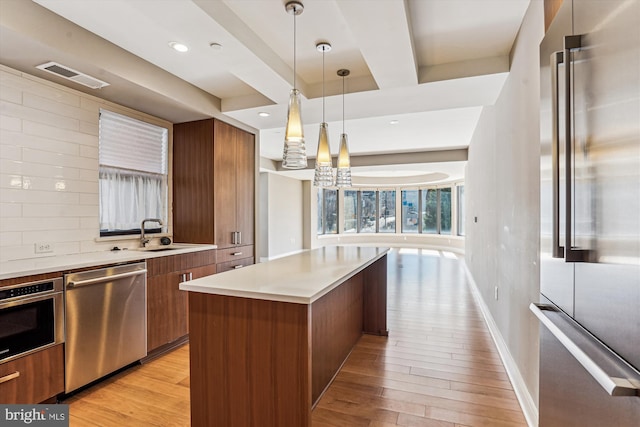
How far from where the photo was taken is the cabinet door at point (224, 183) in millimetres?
3844

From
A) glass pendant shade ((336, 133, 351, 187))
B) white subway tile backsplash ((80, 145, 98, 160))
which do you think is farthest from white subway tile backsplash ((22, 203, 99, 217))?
glass pendant shade ((336, 133, 351, 187))

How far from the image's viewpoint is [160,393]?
2.40 m

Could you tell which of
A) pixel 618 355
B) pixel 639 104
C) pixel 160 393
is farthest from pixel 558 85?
pixel 160 393

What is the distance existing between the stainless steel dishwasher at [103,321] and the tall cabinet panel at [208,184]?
3.61ft

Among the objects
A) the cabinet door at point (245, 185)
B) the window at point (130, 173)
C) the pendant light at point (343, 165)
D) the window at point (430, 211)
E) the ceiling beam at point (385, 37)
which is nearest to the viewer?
the ceiling beam at point (385, 37)

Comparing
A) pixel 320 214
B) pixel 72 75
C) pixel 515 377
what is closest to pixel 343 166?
pixel 515 377

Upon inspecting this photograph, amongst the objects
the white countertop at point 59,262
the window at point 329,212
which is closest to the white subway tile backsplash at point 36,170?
the white countertop at point 59,262

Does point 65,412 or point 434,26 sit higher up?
point 434,26

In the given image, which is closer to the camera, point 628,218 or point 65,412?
point 628,218

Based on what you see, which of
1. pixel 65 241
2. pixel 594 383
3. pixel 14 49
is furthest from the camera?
pixel 65 241

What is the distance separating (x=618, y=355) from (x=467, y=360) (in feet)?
7.64

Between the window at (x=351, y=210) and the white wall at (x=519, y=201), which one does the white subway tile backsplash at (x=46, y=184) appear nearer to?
the white wall at (x=519, y=201)

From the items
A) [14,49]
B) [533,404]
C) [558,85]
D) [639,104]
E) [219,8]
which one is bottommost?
[533,404]

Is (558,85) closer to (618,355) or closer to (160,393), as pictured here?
(618,355)
